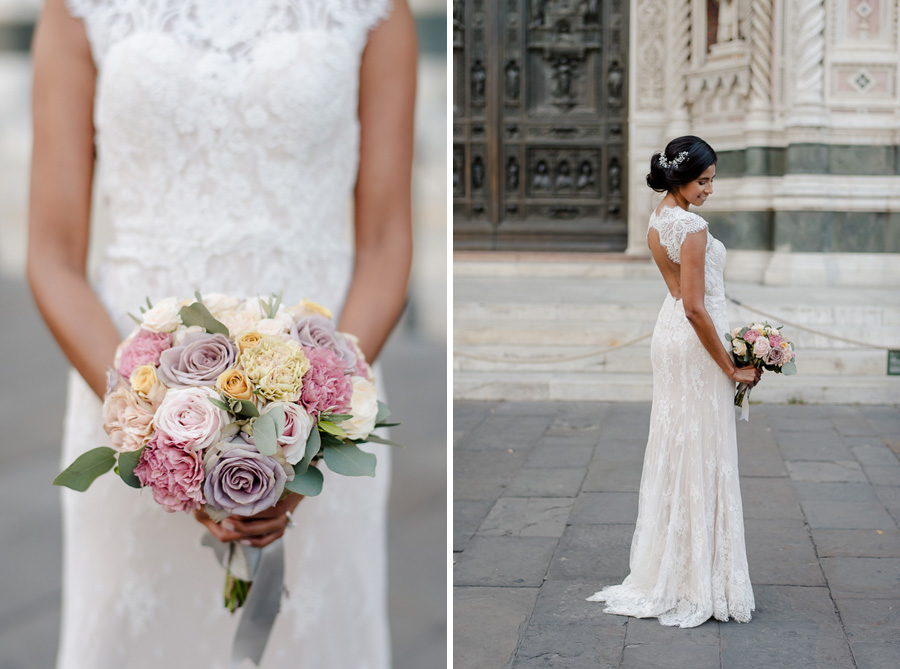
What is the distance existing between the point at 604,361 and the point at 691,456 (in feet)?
14.4

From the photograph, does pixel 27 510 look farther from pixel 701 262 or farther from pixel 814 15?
pixel 814 15

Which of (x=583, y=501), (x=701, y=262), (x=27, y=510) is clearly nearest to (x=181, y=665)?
(x=27, y=510)

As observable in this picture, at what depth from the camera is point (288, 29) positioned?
104 inches

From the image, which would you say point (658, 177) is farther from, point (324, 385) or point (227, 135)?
point (324, 385)

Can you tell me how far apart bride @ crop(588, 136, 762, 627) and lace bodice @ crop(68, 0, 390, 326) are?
1.40 meters

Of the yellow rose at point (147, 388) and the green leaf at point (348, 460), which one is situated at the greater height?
the yellow rose at point (147, 388)

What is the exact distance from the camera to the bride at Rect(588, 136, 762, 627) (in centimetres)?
367

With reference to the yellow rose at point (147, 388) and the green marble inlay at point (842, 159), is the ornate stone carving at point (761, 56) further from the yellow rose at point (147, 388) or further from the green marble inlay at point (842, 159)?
the yellow rose at point (147, 388)

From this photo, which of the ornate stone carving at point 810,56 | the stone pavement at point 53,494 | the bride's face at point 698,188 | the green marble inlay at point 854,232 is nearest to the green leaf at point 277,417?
the stone pavement at point 53,494

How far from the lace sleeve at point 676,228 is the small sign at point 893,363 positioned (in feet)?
15.5

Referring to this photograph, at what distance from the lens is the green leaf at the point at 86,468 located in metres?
2.17

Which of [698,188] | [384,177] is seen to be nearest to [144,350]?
[384,177]

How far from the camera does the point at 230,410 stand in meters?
2.14

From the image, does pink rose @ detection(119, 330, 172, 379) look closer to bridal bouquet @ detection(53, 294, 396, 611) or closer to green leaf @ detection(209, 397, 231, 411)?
bridal bouquet @ detection(53, 294, 396, 611)
